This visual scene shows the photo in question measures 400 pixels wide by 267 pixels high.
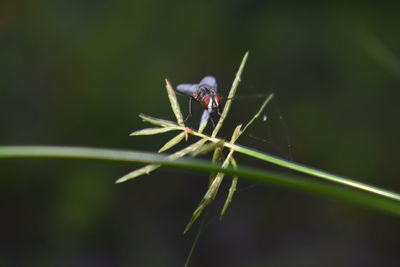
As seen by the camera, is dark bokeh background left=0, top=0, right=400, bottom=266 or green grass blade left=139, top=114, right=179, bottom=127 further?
dark bokeh background left=0, top=0, right=400, bottom=266

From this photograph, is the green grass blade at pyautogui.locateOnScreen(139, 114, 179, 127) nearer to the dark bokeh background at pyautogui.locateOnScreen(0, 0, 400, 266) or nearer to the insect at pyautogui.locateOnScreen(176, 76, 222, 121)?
the insect at pyautogui.locateOnScreen(176, 76, 222, 121)

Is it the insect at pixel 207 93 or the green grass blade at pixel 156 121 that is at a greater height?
the insect at pixel 207 93

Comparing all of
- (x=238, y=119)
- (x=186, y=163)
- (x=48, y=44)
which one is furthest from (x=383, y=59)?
(x=48, y=44)

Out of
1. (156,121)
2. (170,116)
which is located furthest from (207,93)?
(170,116)

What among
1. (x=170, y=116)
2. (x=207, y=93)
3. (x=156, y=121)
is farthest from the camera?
(x=170, y=116)

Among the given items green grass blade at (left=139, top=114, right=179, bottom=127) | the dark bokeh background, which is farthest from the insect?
the dark bokeh background

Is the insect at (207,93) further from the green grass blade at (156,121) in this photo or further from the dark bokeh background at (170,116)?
the dark bokeh background at (170,116)

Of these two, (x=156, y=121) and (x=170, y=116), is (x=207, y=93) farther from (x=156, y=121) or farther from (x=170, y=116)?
(x=170, y=116)

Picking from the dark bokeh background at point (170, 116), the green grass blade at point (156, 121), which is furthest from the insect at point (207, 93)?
the dark bokeh background at point (170, 116)
